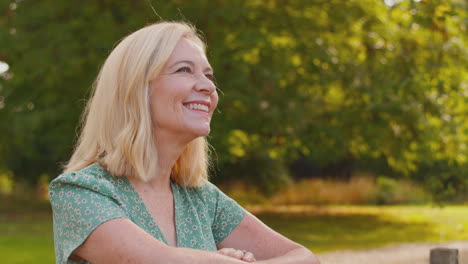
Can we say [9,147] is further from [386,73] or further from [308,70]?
[386,73]

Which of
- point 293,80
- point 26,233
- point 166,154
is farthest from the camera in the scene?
point 293,80

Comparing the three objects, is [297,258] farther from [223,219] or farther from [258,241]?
[223,219]

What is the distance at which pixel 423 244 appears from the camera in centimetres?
1097

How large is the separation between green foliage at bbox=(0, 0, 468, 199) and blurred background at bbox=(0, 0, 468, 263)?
0.03m

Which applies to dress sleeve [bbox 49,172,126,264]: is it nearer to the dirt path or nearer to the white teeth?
the white teeth

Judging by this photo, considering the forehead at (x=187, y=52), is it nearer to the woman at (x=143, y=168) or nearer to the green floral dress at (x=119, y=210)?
the woman at (x=143, y=168)

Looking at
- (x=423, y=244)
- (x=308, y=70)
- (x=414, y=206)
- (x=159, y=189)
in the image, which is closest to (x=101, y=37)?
(x=308, y=70)

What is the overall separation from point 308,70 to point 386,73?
4.98 ft

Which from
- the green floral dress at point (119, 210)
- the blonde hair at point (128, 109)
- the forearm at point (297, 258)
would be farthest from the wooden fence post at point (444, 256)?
the blonde hair at point (128, 109)

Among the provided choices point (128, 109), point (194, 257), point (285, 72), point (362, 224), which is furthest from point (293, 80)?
point (194, 257)

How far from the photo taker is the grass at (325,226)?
10750 mm

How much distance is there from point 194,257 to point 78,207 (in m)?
0.40

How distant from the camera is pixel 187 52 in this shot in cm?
238

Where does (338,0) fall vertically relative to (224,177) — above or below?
above
